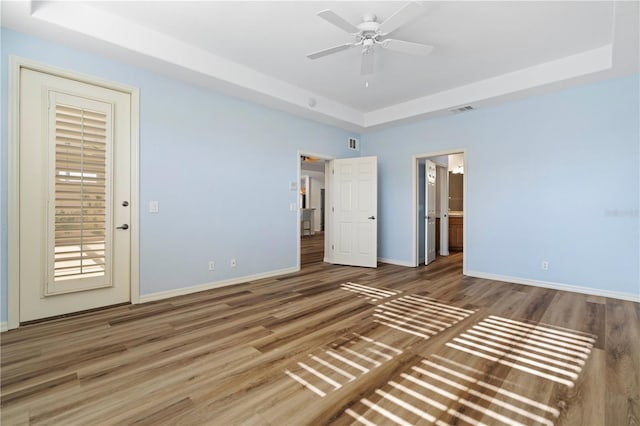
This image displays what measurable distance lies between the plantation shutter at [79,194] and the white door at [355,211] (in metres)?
3.88

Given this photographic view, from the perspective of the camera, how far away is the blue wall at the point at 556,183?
384 cm

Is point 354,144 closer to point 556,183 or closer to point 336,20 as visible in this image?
point 556,183

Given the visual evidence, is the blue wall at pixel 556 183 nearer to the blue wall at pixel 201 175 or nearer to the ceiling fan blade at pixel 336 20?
→ the blue wall at pixel 201 175

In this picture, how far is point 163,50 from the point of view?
3.38 m

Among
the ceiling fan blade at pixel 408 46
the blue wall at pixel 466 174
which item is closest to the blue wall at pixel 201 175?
the blue wall at pixel 466 174

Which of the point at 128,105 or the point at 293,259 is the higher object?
the point at 128,105

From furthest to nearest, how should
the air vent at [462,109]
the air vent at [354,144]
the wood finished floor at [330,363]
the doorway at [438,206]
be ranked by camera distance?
the air vent at [354,144]
the doorway at [438,206]
the air vent at [462,109]
the wood finished floor at [330,363]

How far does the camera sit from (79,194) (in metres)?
3.21

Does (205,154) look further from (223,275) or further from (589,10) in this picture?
(589,10)

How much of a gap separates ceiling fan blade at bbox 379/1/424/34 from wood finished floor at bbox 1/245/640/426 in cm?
277

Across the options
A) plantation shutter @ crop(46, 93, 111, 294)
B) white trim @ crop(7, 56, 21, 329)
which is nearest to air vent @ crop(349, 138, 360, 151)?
plantation shutter @ crop(46, 93, 111, 294)

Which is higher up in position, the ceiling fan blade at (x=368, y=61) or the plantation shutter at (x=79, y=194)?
the ceiling fan blade at (x=368, y=61)

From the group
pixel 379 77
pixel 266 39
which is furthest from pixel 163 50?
pixel 379 77

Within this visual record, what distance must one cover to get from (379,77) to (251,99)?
1934 mm
